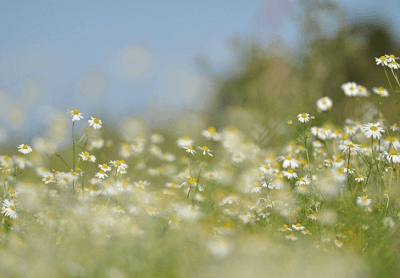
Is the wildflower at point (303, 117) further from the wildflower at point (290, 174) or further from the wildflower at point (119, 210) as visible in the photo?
the wildflower at point (119, 210)

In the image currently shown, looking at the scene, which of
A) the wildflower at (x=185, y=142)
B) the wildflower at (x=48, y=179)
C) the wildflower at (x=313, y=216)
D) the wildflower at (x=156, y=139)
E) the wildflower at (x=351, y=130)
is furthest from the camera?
the wildflower at (x=156, y=139)

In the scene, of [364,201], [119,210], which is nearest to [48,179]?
[119,210]

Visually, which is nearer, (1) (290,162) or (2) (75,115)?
(2) (75,115)

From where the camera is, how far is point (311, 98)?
6.73 metres

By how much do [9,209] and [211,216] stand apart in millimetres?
1330

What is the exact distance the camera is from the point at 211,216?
351 cm

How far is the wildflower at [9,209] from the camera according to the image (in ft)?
11.5

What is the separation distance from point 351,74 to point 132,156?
8.15 metres

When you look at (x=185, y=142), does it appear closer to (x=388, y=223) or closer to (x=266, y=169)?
(x=266, y=169)

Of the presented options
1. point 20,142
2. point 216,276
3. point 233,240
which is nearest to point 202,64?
point 20,142

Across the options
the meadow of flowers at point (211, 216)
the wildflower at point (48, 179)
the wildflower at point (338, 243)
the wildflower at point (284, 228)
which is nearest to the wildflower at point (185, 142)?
the meadow of flowers at point (211, 216)

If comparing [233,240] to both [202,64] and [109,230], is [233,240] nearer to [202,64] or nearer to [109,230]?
[109,230]

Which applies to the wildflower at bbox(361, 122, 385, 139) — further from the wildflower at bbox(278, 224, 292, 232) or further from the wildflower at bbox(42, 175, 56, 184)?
the wildflower at bbox(42, 175, 56, 184)

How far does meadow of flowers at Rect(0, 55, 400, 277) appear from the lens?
238 cm
